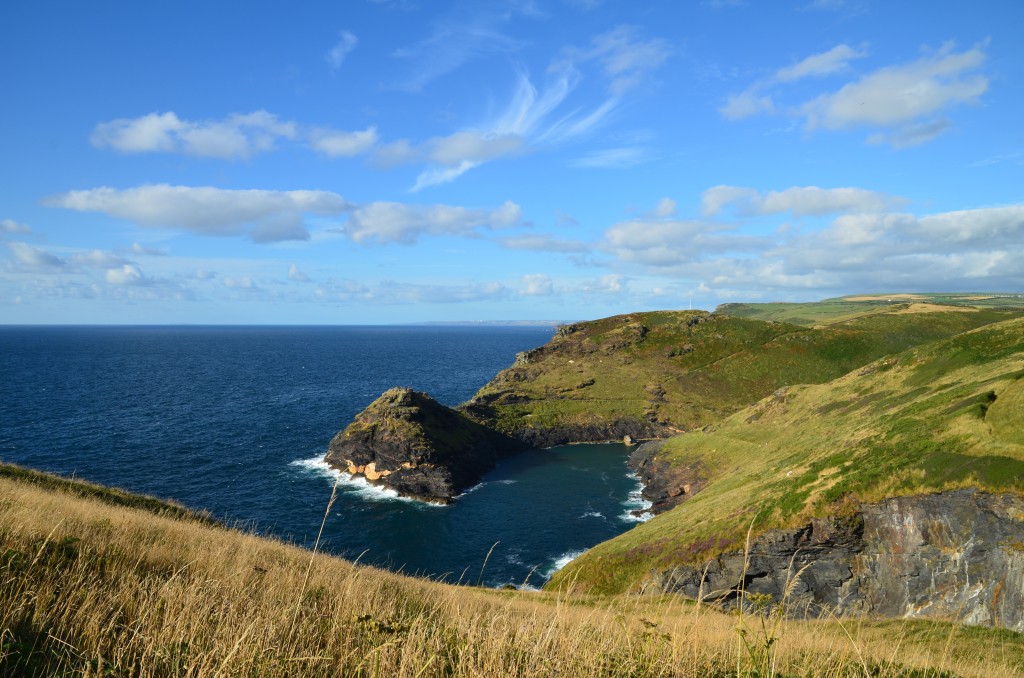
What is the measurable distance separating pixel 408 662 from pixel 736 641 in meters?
5.70

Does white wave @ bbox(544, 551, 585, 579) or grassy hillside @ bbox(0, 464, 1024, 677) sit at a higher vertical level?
grassy hillside @ bbox(0, 464, 1024, 677)

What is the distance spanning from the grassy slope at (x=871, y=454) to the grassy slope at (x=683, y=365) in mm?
49353

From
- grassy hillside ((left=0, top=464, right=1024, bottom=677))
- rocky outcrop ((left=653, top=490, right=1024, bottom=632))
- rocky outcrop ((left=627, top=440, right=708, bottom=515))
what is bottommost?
rocky outcrop ((left=627, top=440, right=708, bottom=515))

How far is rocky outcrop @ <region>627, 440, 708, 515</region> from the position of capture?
68.9 m

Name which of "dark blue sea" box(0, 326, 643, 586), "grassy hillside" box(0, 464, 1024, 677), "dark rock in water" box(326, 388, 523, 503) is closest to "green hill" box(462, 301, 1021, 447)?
"dark blue sea" box(0, 326, 643, 586)

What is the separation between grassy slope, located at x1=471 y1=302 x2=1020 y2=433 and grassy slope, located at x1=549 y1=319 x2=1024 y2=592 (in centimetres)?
4935

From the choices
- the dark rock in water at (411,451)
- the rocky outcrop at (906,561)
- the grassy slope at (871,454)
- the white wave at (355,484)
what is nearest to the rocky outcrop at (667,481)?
the grassy slope at (871,454)

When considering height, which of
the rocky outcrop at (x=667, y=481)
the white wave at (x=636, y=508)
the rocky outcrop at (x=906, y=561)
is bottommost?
the white wave at (x=636, y=508)

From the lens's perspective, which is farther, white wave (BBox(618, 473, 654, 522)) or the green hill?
the green hill

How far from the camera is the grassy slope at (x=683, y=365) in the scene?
4557 inches

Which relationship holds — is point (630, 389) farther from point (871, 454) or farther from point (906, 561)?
point (906, 561)

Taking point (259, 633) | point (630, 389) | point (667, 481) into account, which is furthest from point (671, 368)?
point (259, 633)

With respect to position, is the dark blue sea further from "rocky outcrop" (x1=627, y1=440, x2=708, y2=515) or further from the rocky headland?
the rocky headland

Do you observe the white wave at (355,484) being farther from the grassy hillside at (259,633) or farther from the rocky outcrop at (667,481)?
the grassy hillside at (259,633)
